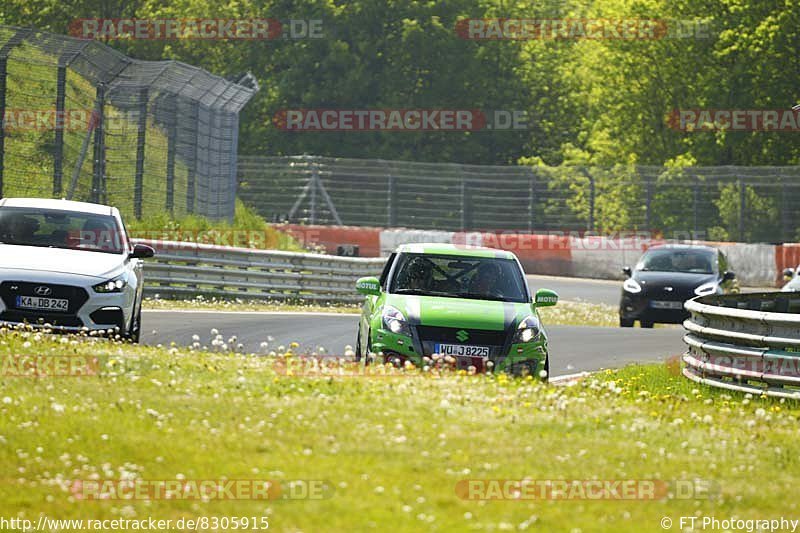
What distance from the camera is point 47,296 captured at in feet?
50.6

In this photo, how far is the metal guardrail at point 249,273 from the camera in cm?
2725

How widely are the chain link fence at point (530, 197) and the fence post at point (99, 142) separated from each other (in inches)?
651

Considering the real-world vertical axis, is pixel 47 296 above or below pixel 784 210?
below

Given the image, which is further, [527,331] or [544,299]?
[544,299]

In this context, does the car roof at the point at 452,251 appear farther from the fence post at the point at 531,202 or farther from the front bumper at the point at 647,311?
the fence post at the point at 531,202

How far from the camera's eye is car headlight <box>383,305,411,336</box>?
1432 centimetres

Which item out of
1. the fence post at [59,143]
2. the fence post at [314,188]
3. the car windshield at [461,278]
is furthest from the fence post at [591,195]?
the car windshield at [461,278]

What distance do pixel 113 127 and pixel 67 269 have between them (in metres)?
15.6

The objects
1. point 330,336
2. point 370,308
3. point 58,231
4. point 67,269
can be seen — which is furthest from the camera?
point 330,336

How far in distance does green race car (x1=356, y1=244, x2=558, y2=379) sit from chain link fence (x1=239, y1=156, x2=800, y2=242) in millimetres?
27701

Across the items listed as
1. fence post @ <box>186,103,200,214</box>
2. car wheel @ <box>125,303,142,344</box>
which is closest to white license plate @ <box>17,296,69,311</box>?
car wheel @ <box>125,303,142,344</box>

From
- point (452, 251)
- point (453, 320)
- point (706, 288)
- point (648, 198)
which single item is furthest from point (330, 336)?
point (648, 198)

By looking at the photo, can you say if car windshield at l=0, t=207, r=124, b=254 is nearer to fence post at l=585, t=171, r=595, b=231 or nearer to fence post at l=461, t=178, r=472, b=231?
fence post at l=585, t=171, r=595, b=231

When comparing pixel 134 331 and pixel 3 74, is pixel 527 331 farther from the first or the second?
pixel 3 74
